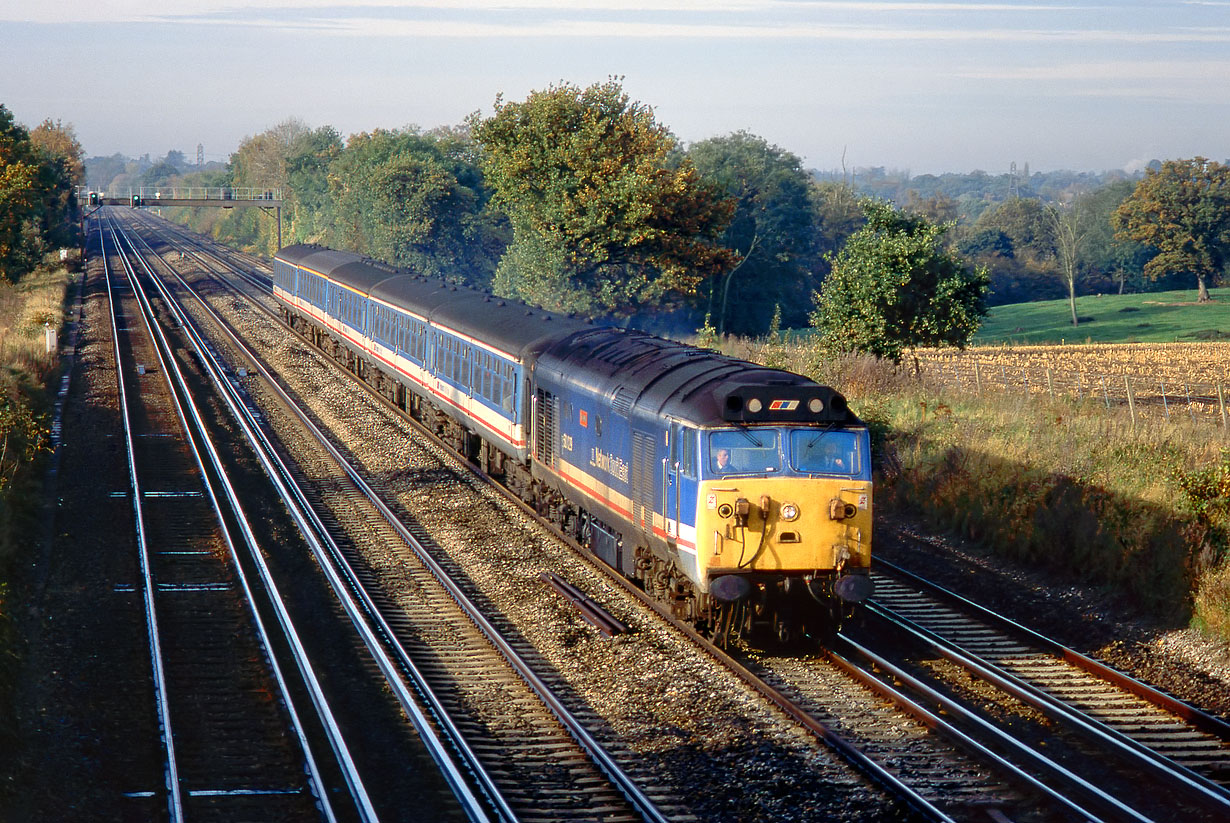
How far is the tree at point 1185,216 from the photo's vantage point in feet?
257

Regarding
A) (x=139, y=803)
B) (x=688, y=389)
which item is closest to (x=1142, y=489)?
(x=688, y=389)

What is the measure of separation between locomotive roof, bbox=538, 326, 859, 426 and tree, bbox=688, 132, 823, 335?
37713 millimetres

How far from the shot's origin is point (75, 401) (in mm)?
32875

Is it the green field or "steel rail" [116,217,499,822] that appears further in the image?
the green field

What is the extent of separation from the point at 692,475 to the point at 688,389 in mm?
1244

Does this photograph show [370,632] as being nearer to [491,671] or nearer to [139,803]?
[491,671]

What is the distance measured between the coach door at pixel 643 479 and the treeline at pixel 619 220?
63.7 ft

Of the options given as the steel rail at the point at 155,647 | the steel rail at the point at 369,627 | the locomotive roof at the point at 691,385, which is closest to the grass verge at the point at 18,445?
the steel rail at the point at 155,647

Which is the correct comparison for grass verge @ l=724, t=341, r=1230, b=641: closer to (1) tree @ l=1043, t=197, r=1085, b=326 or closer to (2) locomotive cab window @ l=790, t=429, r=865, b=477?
(2) locomotive cab window @ l=790, t=429, r=865, b=477

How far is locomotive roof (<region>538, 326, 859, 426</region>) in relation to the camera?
13.5 m

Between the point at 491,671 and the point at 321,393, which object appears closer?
the point at 491,671

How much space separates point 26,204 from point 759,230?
3561 cm

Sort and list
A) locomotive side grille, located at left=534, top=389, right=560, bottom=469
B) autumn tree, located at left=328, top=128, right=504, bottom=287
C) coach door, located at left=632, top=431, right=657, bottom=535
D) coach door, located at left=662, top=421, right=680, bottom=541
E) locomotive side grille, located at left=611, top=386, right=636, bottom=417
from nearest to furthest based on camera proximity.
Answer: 1. coach door, located at left=662, top=421, right=680, bottom=541
2. coach door, located at left=632, top=431, right=657, bottom=535
3. locomotive side grille, located at left=611, top=386, right=636, bottom=417
4. locomotive side grille, located at left=534, top=389, right=560, bottom=469
5. autumn tree, located at left=328, top=128, right=504, bottom=287

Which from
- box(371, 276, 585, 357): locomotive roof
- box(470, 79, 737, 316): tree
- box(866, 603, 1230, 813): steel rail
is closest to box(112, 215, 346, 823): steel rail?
box(371, 276, 585, 357): locomotive roof
